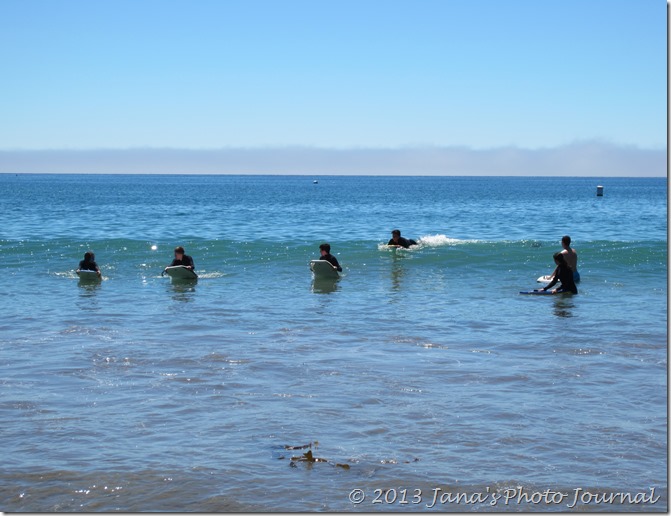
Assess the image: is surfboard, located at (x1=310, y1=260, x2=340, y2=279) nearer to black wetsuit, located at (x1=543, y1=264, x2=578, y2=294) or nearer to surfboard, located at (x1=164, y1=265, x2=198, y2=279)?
surfboard, located at (x1=164, y1=265, x2=198, y2=279)

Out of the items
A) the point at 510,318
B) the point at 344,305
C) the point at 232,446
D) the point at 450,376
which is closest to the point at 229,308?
the point at 344,305

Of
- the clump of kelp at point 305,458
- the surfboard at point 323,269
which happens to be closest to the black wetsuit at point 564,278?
the surfboard at point 323,269

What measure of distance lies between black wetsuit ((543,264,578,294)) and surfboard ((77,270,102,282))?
434 inches

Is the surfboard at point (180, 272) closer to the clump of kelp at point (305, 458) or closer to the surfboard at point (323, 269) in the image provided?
the surfboard at point (323, 269)

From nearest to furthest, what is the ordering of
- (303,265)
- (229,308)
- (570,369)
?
(570,369), (229,308), (303,265)

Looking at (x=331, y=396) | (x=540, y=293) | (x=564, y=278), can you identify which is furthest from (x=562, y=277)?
(x=331, y=396)

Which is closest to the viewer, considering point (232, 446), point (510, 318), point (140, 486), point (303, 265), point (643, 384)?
point (140, 486)

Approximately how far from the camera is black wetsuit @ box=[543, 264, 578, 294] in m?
17.9

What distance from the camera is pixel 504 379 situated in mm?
10359

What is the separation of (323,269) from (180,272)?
366 cm

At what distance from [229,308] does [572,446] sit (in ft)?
32.2

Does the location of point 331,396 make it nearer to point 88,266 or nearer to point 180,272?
point 180,272

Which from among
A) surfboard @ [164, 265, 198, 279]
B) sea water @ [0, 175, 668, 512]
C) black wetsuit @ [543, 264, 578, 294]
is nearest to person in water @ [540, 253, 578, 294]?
black wetsuit @ [543, 264, 578, 294]

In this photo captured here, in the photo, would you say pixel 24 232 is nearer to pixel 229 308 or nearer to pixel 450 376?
pixel 229 308
